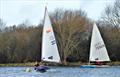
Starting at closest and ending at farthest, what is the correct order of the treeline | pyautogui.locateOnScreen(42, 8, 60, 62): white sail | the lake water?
the lake water, pyautogui.locateOnScreen(42, 8, 60, 62): white sail, the treeline

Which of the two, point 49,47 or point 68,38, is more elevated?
point 68,38

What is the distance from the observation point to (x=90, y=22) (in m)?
99.9

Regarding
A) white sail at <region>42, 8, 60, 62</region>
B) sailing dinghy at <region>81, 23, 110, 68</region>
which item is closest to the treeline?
sailing dinghy at <region>81, 23, 110, 68</region>

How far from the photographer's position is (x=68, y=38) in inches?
3679

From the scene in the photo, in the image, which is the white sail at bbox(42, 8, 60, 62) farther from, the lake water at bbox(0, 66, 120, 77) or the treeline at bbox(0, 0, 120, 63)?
the treeline at bbox(0, 0, 120, 63)

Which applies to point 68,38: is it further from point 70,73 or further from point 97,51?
point 70,73

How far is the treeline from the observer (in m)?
92.3

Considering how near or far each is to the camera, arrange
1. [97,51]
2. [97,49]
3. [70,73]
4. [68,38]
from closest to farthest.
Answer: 1. [70,73]
2. [97,51]
3. [97,49]
4. [68,38]

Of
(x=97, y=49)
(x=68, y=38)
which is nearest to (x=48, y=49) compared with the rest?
(x=97, y=49)

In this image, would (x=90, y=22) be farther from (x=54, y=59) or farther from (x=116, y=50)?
(x=54, y=59)

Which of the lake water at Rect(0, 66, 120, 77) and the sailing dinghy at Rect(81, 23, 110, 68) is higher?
the sailing dinghy at Rect(81, 23, 110, 68)

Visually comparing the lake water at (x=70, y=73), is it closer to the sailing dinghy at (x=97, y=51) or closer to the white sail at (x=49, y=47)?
the white sail at (x=49, y=47)

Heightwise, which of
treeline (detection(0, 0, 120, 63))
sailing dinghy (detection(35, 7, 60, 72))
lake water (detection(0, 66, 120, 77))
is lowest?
lake water (detection(0, 66, 120, 77))

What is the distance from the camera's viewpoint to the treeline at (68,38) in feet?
303
